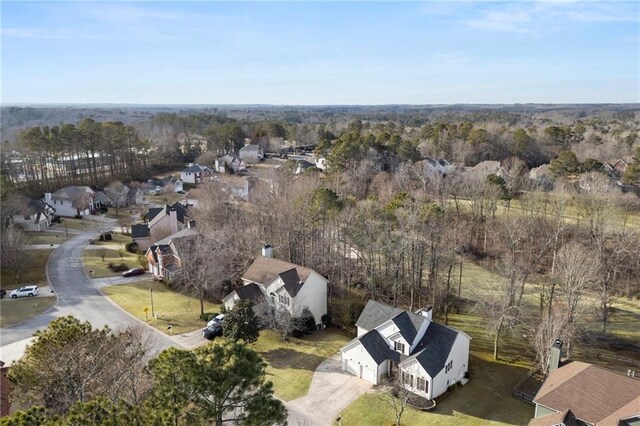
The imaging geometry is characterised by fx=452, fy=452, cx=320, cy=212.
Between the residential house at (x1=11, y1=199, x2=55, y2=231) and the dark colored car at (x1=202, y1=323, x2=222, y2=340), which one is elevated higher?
the residential house at (x1=11, y1=199, x2=55, y2=231)

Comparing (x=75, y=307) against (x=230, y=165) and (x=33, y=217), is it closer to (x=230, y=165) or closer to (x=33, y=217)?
(x=33, y=217)

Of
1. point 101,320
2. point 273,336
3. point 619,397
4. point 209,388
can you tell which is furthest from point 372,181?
point 209,388

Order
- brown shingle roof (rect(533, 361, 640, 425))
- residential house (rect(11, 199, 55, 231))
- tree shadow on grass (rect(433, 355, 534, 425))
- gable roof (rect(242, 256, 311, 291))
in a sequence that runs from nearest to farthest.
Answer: brown shingle roof (rect(533, 361, 640, 425))
tree shadow on grass (rect(433, 355, 534, 425))
gable roof (rect(242, 256, 311, 291))
residential house (rect(11, 199, 55, 231))

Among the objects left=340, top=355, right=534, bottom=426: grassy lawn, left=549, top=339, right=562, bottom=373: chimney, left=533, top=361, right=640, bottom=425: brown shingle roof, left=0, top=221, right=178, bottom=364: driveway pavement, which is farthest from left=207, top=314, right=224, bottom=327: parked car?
left=533, top=361, right=640, bottom=425: brown shingle roof

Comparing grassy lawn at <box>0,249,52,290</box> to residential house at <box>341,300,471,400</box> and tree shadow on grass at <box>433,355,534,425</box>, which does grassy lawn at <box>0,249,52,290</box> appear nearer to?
residential house at <box>341,300,471,400</box>

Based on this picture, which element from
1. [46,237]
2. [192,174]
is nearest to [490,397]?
[46,237]

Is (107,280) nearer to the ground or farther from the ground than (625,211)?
nearer to the ground

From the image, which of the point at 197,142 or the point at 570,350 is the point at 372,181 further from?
the point at 197,142
